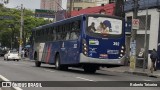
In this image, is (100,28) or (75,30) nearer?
(100,28)

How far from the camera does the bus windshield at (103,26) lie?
2514 cm

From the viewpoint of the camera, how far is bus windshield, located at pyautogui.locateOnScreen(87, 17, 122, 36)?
25.1m

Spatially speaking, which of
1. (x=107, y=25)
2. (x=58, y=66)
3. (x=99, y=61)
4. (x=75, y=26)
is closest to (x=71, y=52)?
(x=75, y=26)

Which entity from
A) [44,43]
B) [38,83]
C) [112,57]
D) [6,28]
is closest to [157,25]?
[44,43]

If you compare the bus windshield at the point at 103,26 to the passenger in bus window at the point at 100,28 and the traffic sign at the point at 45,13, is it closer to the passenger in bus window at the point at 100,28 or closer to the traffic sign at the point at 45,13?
the passenger in bus window at the point at 100,28

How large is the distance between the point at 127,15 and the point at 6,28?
57.8 meters

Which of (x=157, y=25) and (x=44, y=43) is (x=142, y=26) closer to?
(x=157, y=25)

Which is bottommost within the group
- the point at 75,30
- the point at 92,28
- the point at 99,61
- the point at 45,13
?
the point at 99,61

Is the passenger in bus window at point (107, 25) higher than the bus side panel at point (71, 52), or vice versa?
the passenger in bus window at point (107, 25)

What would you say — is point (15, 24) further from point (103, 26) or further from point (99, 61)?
point (99, 61)

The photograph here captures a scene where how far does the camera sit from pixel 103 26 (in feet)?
83.0

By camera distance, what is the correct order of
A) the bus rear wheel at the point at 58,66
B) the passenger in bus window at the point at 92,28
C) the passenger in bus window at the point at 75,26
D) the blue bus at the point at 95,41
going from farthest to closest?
the bus rear wheel at the point at 58,66
the passenger in bus window at the point at 75,26
the passenger in bus window at the point at 92,28
the blue bus at the point at 95,41

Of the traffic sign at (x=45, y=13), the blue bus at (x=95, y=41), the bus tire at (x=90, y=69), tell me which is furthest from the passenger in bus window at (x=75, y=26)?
the traffic sign at (x=45, y=13)

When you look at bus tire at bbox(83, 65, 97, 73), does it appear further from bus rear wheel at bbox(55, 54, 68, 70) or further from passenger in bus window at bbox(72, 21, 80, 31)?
passenger in bus window at bbox(72, 21, 80, 31)
